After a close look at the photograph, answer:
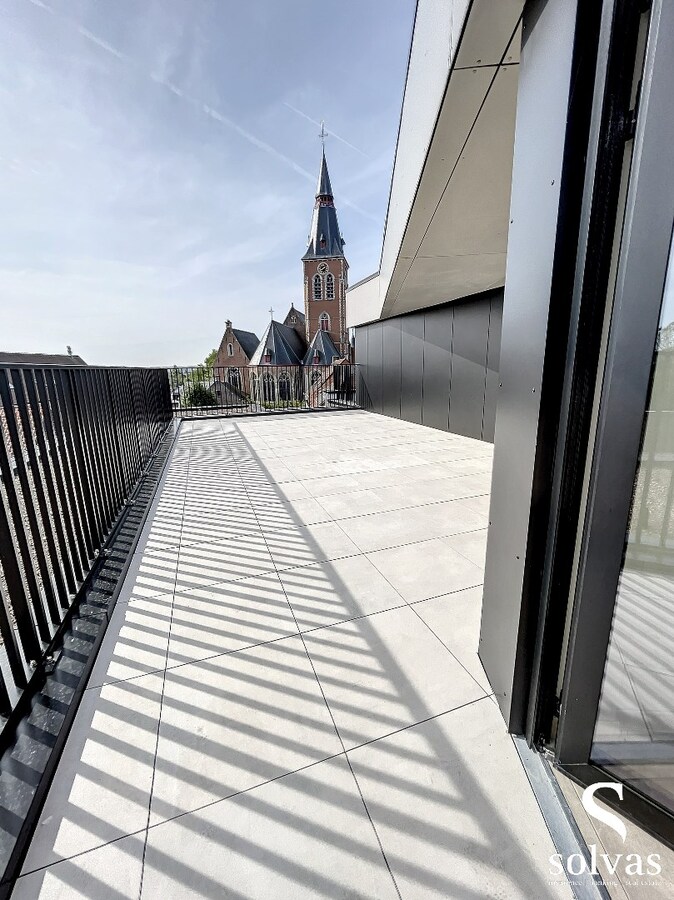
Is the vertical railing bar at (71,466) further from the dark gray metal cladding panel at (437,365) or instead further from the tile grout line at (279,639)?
the dark gray metal cladding panel at (437,365)

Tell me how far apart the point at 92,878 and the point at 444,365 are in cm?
646

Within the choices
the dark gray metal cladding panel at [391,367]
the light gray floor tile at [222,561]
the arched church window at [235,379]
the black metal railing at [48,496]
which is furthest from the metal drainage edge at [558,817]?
the arched church window at [235,379]

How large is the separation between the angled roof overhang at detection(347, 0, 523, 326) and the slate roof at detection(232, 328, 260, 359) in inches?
1311

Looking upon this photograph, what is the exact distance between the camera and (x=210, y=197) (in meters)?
12.3

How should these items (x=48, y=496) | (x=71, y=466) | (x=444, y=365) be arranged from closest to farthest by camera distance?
1. (x=48, y=496)
2. (x=71, y=466)
3. (x=444, y=365)

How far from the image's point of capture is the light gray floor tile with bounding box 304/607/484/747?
1281mm

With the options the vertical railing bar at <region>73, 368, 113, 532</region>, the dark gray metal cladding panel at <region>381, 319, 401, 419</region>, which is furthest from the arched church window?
the vertical railing bar at <region>73, 368, 113, 532</region>

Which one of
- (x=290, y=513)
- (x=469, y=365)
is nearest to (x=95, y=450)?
(x=290, y=513)

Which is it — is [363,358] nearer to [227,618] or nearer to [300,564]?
[300,564]

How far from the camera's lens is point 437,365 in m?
6.46

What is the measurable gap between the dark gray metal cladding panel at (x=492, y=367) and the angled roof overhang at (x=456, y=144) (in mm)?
647

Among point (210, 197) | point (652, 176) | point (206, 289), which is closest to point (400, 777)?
point (652, 176)

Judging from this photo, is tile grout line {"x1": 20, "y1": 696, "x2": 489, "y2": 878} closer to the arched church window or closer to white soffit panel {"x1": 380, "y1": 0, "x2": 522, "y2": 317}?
white soffit panel {"x1": 380, "y1": 0, "x2": 522, "y2": 317}

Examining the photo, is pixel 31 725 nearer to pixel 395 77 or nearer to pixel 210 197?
pixel 395 77
